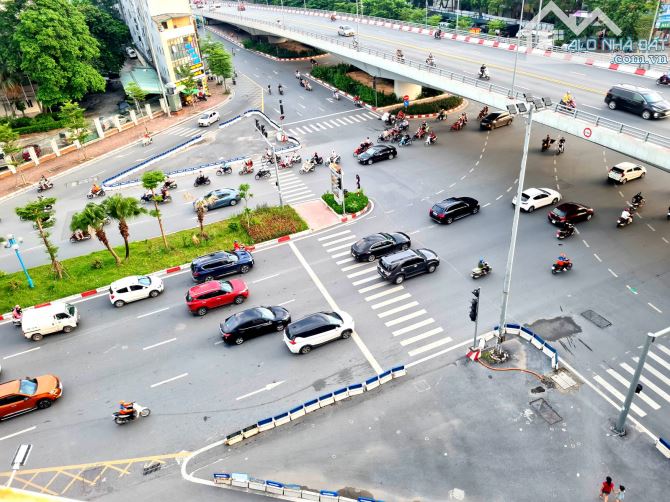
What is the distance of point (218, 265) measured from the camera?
109 ft

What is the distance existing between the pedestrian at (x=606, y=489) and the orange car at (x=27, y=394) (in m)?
25.3

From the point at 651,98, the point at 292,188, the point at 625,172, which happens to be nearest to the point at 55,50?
the point at 292,188

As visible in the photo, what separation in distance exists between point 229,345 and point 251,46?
10050cm

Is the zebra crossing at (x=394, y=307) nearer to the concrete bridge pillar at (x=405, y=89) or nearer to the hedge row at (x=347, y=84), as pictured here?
the hedge row at (x=347, y=84)

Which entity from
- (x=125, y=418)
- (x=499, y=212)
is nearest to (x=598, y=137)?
Result: (x=499, y=212)

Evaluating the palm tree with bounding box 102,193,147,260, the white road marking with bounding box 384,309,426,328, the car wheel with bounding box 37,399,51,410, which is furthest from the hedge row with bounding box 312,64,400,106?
the car wheel with bounding box 37,399,51,410

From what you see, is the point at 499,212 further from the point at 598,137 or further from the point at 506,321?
the point at 506,321

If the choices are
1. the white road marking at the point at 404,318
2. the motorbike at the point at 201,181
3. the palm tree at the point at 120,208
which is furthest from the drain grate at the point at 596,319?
the motorbike at the point at 201,181

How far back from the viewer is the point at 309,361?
26250 millimetres

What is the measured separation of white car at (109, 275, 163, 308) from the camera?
31328mm

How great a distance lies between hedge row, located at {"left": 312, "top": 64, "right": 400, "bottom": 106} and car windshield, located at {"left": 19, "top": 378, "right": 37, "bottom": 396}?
54.4 meters

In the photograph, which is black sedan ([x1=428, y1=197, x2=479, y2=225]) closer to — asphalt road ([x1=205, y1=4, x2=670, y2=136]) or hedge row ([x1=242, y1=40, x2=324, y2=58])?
asphalt road ([x1=205, y1=4, x2=670, y2=136])

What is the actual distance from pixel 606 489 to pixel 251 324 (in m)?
18.3

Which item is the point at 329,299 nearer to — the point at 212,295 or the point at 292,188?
the point at 212,295
